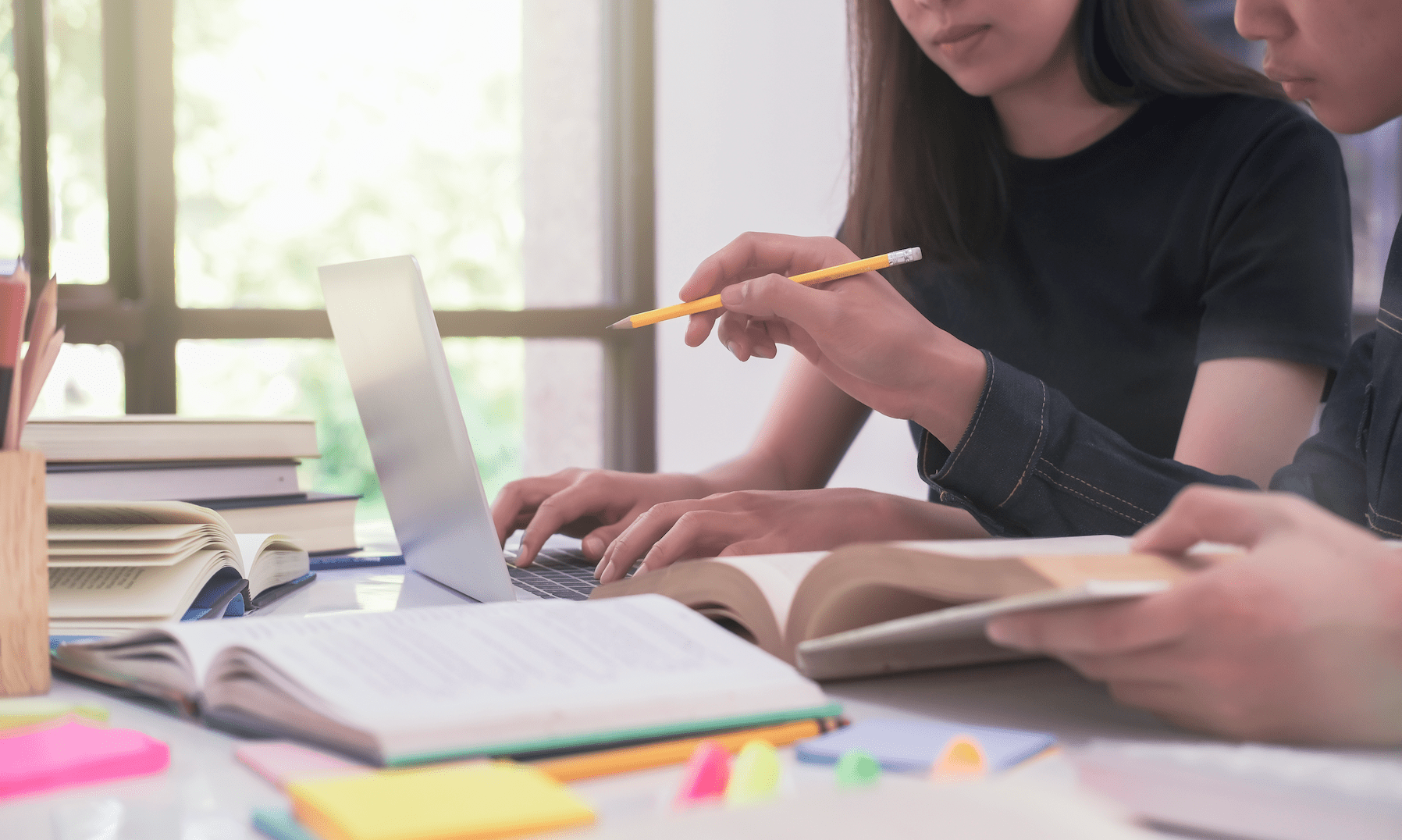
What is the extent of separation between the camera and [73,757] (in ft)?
1.08

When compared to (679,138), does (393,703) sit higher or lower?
lower

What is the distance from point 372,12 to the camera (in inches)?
84.6

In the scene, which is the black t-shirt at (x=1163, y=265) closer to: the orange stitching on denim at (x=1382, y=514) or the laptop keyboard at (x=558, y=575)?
the orange stitching on denim at (x=1382, y=514)

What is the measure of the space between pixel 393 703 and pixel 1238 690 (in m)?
0.27

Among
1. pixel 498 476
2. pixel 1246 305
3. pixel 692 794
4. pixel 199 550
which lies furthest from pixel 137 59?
pixel 692 794

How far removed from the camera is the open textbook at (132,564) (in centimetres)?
54

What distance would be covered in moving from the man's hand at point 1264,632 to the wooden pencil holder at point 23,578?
392 millimetres

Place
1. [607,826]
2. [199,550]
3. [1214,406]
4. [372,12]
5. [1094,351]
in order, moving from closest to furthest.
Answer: [607,826]
[199,550]
[1214,406]
[1094,351]
[372,12]

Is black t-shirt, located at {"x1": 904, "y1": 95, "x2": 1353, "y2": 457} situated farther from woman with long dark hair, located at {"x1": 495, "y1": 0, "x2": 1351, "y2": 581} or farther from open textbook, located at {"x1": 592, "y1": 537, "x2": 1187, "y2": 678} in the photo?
open textbook, located at {"x1": 592, "y1": 537, "x2": 1187, "y2": 678}

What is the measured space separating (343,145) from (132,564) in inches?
68.1

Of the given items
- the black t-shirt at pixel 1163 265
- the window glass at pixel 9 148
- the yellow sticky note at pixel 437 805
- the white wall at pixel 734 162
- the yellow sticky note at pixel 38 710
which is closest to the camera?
the yellow sticky note at pixel 437 805

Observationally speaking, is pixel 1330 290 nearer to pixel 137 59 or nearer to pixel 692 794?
pixel 692 794

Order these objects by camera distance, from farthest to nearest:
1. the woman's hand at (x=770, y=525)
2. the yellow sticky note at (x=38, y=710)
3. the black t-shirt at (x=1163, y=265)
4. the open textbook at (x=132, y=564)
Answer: the black t-shirt at (x=1163, y=265)
the woman's hand at (x=770, y=525)
the open textbook at (x=132, y=564)
the yellow sticky note at (x=38, y=710)

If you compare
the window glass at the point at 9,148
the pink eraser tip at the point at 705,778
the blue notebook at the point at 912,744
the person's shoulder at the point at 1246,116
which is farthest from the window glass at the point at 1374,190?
the window glass at the point at 9,148
